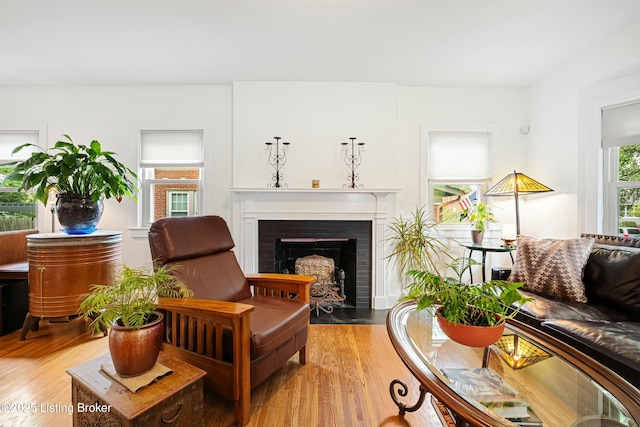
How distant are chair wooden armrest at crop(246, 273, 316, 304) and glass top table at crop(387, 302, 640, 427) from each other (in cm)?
67

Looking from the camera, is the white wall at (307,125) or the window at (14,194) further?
the window at (14,194)

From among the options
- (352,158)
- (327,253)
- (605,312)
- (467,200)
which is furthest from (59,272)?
(467,200)

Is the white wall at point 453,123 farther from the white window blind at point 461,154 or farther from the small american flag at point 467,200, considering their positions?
the small american flag at point 467,200

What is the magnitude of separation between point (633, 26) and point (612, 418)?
2.93 meters

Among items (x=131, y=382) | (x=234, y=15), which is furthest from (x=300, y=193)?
(x=131, y=382)

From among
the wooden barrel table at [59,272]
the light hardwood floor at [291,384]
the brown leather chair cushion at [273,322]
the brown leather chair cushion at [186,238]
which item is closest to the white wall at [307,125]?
the brown leather chair cushion at [186,238]

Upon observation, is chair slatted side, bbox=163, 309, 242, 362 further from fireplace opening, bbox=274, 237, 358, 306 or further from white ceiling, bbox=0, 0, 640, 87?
white ceiling, bbox=0, 0, 640, 87

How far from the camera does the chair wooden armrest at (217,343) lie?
1370 mm

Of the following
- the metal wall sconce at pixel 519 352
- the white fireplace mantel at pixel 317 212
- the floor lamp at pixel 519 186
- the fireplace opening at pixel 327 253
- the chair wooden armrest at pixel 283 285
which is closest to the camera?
the metal wall sconce at pixel 519 352

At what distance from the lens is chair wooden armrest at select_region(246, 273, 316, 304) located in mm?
1968

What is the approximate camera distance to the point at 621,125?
2438 millimetres

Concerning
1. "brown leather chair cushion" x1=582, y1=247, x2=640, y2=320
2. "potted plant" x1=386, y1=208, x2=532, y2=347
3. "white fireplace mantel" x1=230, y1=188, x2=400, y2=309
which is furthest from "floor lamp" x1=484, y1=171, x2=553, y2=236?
"potted plant" x1=386, y1=208, x2=532, y2=347

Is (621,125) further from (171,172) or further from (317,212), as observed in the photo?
(171,172)

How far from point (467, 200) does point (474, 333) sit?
2600 mm
